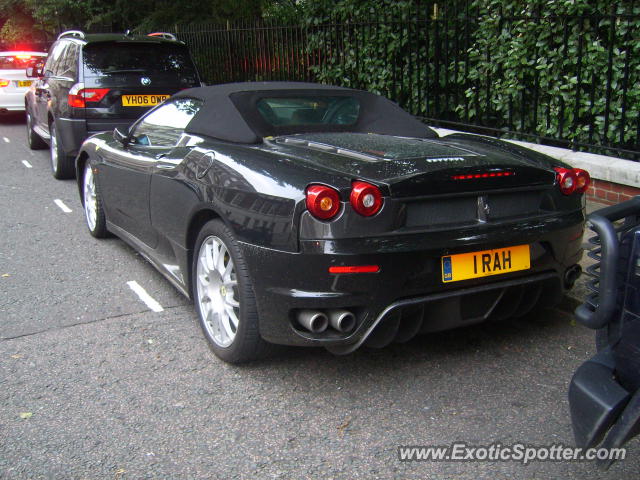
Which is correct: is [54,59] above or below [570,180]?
above

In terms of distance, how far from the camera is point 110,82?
8.96 metres

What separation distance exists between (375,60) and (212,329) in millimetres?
6547

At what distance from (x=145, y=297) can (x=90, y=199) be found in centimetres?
183

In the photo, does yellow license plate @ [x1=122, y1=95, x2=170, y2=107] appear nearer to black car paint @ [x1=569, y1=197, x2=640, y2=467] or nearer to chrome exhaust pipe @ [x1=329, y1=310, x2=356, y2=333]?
chrome exhaust pipe @ [x1=329, y1=310, x2=356, y2=333]

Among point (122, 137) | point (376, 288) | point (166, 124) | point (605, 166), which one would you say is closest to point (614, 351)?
point (376, 288)

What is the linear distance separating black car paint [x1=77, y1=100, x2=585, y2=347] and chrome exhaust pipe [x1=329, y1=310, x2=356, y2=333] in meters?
0.04

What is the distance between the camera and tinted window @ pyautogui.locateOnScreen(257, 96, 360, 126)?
4480 millimetres

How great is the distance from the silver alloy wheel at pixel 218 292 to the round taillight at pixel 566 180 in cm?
181

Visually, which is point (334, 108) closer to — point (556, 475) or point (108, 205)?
point (108, 205)

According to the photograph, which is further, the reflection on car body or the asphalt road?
the reflection on car body

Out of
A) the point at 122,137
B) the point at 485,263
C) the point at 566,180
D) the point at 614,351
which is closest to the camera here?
the point at 614,351

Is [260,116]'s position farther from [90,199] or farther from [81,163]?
[81,163]

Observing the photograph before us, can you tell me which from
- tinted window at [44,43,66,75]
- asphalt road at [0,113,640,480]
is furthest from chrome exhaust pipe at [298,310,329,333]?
tinted window at [44,43,66,75]

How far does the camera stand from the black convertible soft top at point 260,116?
14.1 feet
